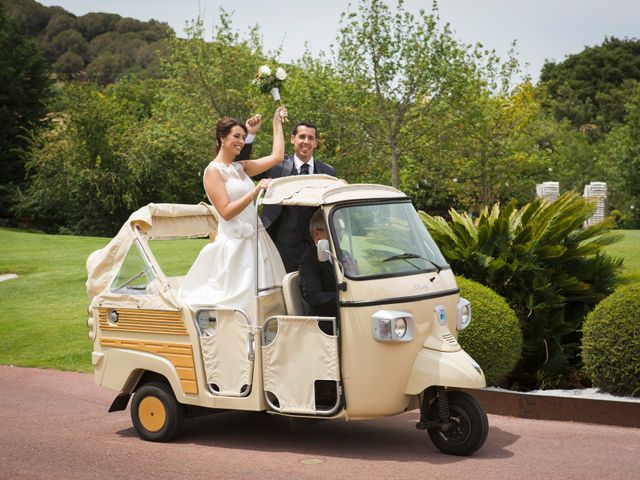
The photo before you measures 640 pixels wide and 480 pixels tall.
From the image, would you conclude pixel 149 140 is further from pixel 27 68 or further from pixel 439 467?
pixel 439 467

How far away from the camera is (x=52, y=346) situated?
1375 centimetres

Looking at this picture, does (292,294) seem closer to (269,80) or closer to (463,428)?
(463,428)

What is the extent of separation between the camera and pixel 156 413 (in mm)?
8000

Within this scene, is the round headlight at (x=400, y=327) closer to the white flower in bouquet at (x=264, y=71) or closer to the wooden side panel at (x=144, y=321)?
the wooden side panel at (x=144, y=321)

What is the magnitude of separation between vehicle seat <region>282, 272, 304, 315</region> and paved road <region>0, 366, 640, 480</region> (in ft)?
3.70

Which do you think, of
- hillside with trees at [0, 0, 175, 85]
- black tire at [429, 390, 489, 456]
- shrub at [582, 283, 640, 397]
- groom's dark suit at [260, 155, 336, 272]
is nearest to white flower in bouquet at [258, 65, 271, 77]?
groom's dark suit at [260, 155, 336, 272]

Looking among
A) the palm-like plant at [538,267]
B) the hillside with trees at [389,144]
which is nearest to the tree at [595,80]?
the hillside with trees at [389,144]

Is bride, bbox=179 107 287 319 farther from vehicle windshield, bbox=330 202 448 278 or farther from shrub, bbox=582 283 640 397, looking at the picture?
shrub, bbox=582 283 640 397

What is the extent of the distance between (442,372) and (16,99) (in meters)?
49.9

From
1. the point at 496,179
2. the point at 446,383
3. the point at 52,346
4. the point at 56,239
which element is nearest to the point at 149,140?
the point at 56,239

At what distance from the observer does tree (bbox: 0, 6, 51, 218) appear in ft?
166

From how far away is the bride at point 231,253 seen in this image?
7684 millimetres

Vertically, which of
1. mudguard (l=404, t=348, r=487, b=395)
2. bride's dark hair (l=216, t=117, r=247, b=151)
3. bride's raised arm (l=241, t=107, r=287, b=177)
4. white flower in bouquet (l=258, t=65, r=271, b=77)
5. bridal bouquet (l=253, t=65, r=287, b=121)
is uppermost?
white flower in bouquet (l=258, t=65, r=271, b=77)

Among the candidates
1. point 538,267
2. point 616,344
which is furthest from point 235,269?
point 538,267
